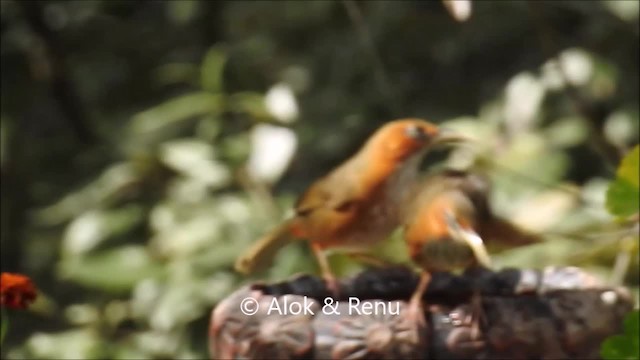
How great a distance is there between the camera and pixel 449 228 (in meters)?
0.99

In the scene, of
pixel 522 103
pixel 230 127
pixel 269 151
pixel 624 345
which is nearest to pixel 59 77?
pixel 230 127

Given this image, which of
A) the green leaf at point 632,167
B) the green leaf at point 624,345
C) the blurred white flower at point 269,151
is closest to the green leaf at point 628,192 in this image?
the green leaf at point 632,167

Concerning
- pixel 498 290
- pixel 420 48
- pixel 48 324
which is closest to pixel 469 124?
pixel 420 48

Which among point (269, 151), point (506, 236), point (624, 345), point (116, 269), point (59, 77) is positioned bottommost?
point (624, 345)

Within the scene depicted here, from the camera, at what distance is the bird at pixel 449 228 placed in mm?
988

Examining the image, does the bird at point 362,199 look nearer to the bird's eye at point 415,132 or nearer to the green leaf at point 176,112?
the bird's eye at point 415,132

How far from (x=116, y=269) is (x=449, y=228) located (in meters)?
0.70

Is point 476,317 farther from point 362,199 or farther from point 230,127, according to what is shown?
point 230,127

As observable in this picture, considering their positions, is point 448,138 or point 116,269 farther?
point 116,269

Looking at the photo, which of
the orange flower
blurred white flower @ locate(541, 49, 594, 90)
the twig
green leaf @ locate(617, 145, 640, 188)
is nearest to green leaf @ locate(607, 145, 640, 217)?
green leaf @ locate(617, 145, 640, 188)

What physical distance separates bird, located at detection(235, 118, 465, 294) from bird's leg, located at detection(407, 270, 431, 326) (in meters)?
0.06

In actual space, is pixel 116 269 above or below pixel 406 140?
above

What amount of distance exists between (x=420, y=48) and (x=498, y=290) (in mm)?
1001

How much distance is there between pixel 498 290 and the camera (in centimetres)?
103
